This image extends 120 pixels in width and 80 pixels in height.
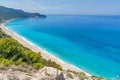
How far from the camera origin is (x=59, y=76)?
1168 cm

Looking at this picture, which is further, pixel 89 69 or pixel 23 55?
pixel 89 69

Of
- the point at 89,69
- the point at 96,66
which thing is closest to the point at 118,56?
the point at 96,66

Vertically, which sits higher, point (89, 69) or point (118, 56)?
point (118, 56)

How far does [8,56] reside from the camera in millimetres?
20844

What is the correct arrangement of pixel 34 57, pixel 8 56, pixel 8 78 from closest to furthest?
pixel 8 78 → pixel 8 56 → pixel 34 57

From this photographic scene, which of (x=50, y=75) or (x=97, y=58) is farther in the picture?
(x=97, y=58)

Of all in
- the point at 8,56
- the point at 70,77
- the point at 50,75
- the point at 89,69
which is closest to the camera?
the point at 50,75

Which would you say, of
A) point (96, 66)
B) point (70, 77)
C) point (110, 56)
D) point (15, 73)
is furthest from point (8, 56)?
point (110, 56)

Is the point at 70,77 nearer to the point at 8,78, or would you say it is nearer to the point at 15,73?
the point at 15,73

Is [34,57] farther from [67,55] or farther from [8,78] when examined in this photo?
[67,55]

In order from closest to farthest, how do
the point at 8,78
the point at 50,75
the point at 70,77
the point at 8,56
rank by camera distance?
the point at 8,78, the point at 50,75, the point at 70,77, the point at 8,56

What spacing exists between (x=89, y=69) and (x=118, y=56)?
1518 centimetres

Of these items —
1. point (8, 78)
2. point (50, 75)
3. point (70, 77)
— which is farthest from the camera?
point (70, 77)

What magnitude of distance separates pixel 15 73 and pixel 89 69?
116ft
